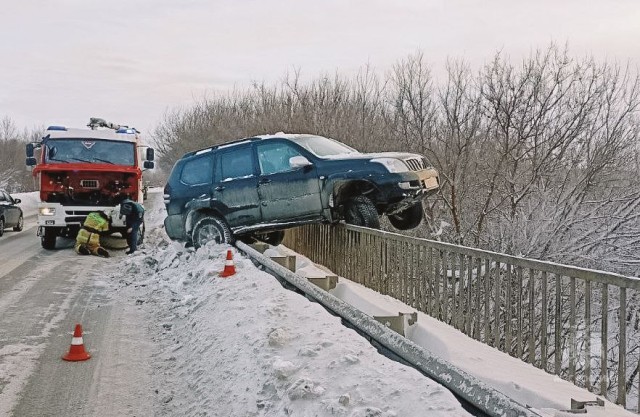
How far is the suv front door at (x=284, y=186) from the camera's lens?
8.95 meters

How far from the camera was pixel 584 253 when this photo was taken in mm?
15031

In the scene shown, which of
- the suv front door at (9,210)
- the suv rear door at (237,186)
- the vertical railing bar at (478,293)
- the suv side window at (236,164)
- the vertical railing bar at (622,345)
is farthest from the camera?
the suv front door at (9,210)

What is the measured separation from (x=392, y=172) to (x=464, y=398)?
5.40m

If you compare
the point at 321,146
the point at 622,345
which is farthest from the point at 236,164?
the point at 622,345

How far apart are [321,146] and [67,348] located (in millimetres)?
5145

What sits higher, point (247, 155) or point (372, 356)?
point (247, 155)

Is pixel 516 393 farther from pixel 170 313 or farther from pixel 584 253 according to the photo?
pixel 584 253

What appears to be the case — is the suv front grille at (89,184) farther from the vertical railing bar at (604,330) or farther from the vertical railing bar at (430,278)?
the vertical railing bar at (604,330)

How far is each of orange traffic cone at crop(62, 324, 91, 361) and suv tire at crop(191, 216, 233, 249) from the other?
4.70 m

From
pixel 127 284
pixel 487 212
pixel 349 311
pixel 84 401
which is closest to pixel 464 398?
pixel 349 311

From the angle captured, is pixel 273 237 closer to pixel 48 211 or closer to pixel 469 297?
pixel 48 211

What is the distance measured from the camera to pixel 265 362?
4.32 metres

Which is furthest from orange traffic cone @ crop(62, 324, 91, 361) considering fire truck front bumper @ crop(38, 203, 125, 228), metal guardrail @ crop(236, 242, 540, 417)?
fire truck front bumper @ crop(38, 203, 125, 228)

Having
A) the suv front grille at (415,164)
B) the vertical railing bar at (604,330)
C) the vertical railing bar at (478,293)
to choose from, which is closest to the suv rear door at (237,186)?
the suv front grille at (415,164)
